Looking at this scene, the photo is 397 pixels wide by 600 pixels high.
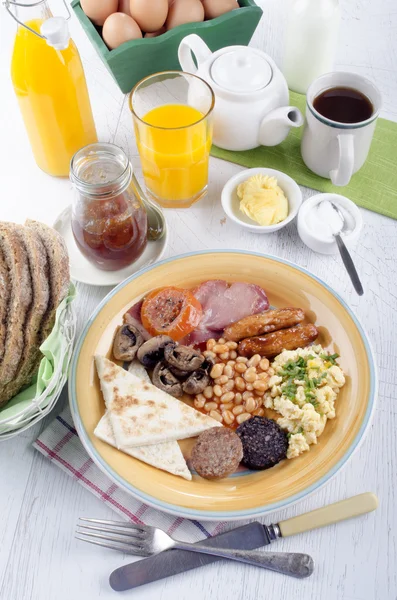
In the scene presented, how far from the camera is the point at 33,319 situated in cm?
133

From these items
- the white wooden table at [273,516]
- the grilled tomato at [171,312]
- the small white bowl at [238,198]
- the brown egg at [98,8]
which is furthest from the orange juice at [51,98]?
the grilled tomato at [171,312]

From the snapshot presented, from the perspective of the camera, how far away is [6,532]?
1.33 m

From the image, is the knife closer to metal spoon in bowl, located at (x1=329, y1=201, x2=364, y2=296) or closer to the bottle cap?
metal spoon in bowl, located at (x1=329, y1=201, x2=364, y2=296)

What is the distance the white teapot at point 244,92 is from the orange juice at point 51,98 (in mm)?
325

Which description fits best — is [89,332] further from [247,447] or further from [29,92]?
[29,92]

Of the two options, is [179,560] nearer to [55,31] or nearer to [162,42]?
[55,31]

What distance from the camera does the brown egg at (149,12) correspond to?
1869 millimetres

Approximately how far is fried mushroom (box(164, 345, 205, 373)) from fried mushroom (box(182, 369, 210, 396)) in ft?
0.05

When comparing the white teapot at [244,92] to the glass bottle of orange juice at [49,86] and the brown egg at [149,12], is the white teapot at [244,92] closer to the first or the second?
the brown egg at [149,12]

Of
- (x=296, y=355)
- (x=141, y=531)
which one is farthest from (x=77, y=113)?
(x=141, y=531)

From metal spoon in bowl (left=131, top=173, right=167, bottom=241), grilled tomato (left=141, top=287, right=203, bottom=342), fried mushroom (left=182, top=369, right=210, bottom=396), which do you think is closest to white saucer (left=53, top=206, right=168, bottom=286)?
metal spoon in bowl (left=131, top=173, right=167, bottom=241)

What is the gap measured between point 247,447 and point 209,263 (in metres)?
0.51

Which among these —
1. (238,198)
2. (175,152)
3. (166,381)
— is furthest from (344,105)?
(166,381)

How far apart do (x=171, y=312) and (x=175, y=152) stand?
0.45 m
